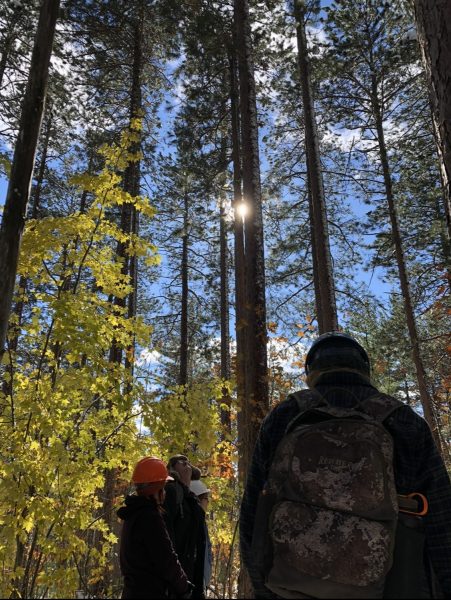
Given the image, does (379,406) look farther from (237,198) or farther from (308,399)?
(237,198)

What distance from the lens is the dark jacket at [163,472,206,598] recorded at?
346cm

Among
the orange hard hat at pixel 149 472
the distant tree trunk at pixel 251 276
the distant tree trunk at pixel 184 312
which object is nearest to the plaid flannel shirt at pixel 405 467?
the orange hard hat at pixel 149 472

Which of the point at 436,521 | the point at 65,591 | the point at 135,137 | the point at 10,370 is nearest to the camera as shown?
the point at 436,521

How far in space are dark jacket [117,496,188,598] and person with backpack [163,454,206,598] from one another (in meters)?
0.67

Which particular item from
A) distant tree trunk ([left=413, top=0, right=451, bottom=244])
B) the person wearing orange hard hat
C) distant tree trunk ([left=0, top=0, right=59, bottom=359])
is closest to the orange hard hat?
the person wearing orange hard hat

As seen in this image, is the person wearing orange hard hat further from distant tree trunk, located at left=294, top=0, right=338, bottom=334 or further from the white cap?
distant tree trunk, located at left=294, top=0, right=338, bottom=334

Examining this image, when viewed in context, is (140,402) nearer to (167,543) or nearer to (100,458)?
(100,458)

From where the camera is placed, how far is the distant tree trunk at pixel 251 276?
21.6 feet

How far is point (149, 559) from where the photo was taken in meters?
2.70

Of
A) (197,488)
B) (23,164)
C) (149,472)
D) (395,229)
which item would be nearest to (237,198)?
(395,229)

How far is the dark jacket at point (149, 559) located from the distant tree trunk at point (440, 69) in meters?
2.44

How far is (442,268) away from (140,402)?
1154 cm

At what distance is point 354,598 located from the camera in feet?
4.09

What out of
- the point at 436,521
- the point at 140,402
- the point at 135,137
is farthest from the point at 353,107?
the point at 436,521
